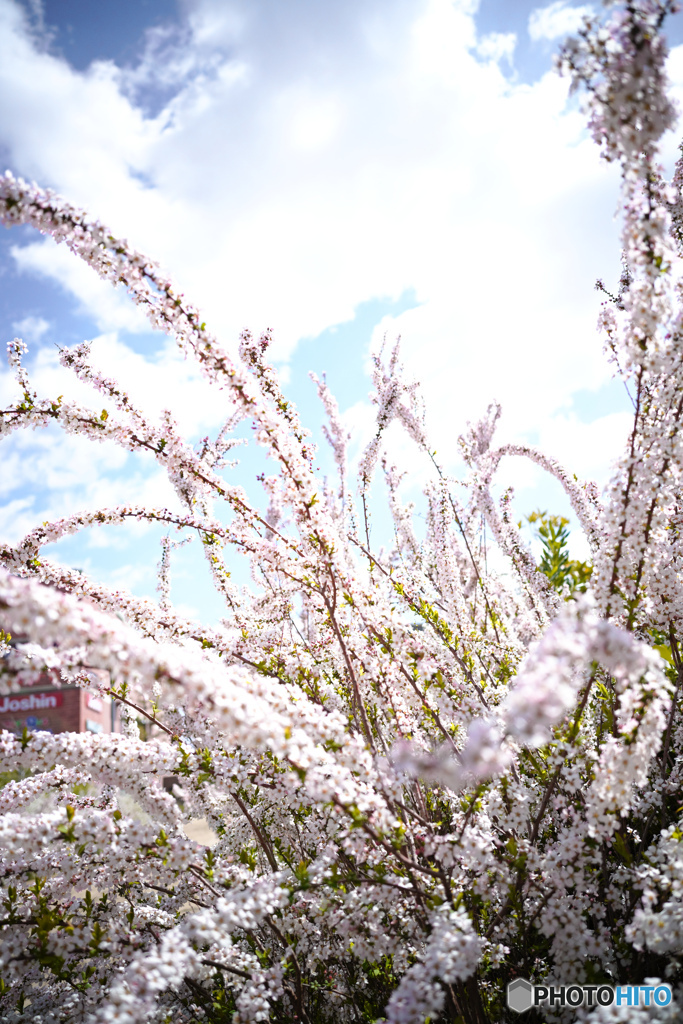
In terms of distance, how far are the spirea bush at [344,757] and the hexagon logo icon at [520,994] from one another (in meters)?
0.11

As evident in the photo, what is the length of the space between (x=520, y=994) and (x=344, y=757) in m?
1.74

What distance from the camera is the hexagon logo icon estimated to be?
2779 millimetres

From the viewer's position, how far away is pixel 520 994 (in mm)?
2820

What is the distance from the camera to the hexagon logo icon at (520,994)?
9.12 ft

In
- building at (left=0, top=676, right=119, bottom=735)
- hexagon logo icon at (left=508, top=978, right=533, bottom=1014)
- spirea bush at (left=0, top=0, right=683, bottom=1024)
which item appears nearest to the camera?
spirea bush at (left=0, top=0, right=683, bottom=1024)

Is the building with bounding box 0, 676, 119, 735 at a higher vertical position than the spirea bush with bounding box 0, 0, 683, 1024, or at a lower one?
higher

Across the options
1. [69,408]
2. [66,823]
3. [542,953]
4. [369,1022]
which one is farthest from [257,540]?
[542,953]

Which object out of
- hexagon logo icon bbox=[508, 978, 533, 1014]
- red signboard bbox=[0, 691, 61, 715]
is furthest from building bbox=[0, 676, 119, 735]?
hexagon logo icon bbox=[508, 978, 533, 1014]

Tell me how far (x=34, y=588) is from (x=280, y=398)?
2554 mm

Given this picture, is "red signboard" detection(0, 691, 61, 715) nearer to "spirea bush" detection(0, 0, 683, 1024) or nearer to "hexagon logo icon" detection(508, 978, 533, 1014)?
"spirea bush" detection(0, 0, 683, 1024)

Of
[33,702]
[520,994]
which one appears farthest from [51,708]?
[520,994]

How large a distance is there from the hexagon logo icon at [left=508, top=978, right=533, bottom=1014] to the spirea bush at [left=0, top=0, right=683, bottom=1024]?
113 millimetres

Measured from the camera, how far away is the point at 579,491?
18.1 feet

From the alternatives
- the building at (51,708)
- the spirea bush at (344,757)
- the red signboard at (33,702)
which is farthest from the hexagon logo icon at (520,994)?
the red signboard at (33,702)
